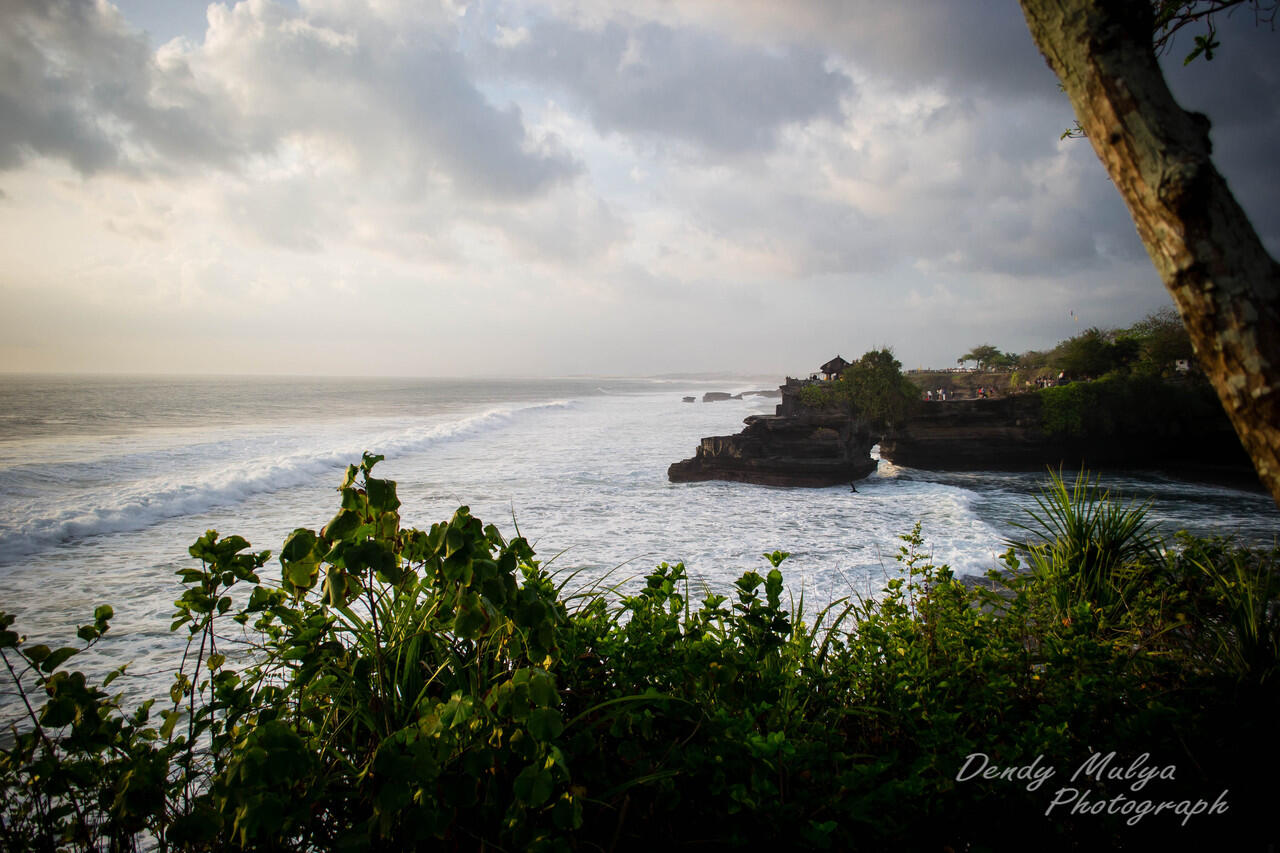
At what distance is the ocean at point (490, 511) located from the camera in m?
8.12

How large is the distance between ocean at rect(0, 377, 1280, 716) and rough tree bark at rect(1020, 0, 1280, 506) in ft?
5.52

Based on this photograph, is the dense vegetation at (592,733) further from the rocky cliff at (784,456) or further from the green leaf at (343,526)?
the rocky cliff at (784,456)

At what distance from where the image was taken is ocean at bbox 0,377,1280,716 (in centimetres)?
812

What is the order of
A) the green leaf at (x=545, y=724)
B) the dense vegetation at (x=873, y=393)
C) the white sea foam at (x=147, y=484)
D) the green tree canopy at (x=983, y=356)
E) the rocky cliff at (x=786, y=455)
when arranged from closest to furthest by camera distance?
the green leaf at (x=545, y=724), the white sea foam at (x=147, y=484), the rocky cliff at (x=786, y=455), the dense vegetation at (x=873, y=393), the green tree canopy at (x=983, y=356)

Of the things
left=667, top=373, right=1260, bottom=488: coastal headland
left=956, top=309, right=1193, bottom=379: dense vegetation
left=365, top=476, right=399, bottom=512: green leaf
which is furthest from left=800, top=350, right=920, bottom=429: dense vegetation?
left=365, top=476, right=399, bottom=512: green leaf

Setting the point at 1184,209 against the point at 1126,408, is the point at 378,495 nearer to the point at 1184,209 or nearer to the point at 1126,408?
the point at 1184,209

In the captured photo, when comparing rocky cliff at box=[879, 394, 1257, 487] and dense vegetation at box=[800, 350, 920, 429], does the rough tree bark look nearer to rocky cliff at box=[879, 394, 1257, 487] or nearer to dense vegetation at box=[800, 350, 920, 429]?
dense vegetation at box=[800, 350, 920, 429]

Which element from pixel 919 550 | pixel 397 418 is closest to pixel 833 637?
pixel 919 550

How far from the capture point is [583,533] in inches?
422

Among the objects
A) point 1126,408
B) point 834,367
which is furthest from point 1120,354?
point 834,367

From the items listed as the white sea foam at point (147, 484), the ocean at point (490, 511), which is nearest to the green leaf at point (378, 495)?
the ocean at point (490, 511)

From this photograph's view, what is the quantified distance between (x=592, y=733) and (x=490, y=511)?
11752 millimetres

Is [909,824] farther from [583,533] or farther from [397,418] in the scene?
[397,418]

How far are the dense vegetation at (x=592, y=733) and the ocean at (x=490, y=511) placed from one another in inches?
29.7
